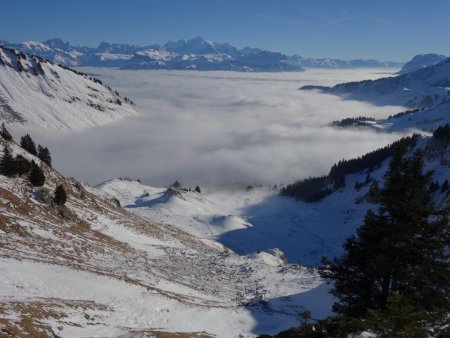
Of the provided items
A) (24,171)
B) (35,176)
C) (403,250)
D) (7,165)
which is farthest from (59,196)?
(403,250)

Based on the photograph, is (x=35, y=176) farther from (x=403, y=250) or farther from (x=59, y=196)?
(x=403, y=250)

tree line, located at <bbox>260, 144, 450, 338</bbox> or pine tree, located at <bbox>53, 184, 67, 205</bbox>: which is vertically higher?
tree line, located at <bbox>260, 144, 450, 338</bbox>

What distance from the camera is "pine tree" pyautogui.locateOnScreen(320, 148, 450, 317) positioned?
64.1ft

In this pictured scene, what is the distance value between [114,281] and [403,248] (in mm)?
25724

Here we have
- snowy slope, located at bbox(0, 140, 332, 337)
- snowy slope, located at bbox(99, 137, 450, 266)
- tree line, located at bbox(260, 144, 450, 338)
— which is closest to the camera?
tree line, located at bbox(260, 144, 450, 338)

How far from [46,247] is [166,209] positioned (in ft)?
399

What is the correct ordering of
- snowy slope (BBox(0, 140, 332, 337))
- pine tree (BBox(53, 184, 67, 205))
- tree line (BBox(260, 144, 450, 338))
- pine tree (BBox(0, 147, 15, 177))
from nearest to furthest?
tree line (BBox(260, 144, 450, 338)) < snowy slope (BBox(0, 140, 332, 337)) < pine tree (BBox(0, 147, 15, 177)) < pine tree (BBox(53, 184, 67, 205))

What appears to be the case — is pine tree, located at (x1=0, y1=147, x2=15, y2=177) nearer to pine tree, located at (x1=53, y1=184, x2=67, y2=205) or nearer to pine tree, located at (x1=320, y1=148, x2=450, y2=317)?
pine tree, located at (x1=53, y1=184, x2=67, y2=205)

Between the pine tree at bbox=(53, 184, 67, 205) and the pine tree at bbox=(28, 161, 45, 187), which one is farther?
the pine tree at bbox=(28, 161, 45, 187)

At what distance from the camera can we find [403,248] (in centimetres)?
1964

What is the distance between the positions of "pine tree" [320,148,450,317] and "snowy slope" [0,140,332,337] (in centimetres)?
1409

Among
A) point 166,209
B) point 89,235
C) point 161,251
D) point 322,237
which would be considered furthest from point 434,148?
point 89,235

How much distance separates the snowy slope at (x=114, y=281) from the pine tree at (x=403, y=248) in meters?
14.1

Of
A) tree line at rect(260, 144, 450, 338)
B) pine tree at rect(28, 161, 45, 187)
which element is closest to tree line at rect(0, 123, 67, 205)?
pine tree at rect(28, 161, 45, 187)
